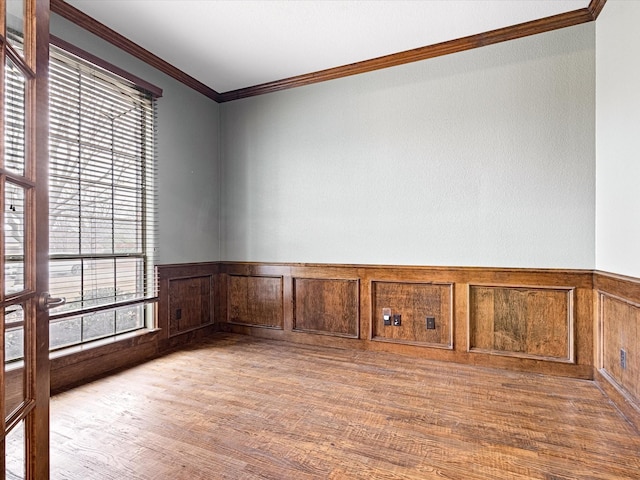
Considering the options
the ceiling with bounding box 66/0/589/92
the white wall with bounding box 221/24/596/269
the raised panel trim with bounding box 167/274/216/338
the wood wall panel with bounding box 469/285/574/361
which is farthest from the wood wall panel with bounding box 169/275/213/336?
the wood wall panel with bounding box 469/285/574/361

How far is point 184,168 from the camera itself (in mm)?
3691

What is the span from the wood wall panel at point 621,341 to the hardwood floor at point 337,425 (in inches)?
7.8

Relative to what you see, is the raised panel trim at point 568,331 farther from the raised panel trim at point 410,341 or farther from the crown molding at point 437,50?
the crown molding at point 437,50

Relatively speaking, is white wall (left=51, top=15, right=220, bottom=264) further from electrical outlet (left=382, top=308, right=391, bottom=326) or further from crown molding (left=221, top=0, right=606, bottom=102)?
electrical outlet (left=382, top=308, right=391, bottom=326)

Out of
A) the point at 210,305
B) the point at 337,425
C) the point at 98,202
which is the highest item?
the point at 98,202

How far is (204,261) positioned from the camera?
12.9 feet

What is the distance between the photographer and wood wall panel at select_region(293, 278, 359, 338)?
3523 mm

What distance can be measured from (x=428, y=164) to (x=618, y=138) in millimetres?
1306

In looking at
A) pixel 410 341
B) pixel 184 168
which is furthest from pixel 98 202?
pixel 410 341

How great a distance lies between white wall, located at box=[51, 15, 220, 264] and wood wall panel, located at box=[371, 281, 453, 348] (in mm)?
1935

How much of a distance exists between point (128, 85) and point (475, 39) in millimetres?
2969

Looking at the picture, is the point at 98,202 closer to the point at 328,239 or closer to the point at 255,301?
the point at 255,301

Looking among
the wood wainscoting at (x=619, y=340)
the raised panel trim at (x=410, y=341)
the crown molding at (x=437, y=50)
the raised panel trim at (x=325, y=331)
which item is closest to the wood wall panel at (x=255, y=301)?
the raised panel trim at (x=325, y=331)

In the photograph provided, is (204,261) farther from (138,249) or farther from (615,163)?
(615,163)
